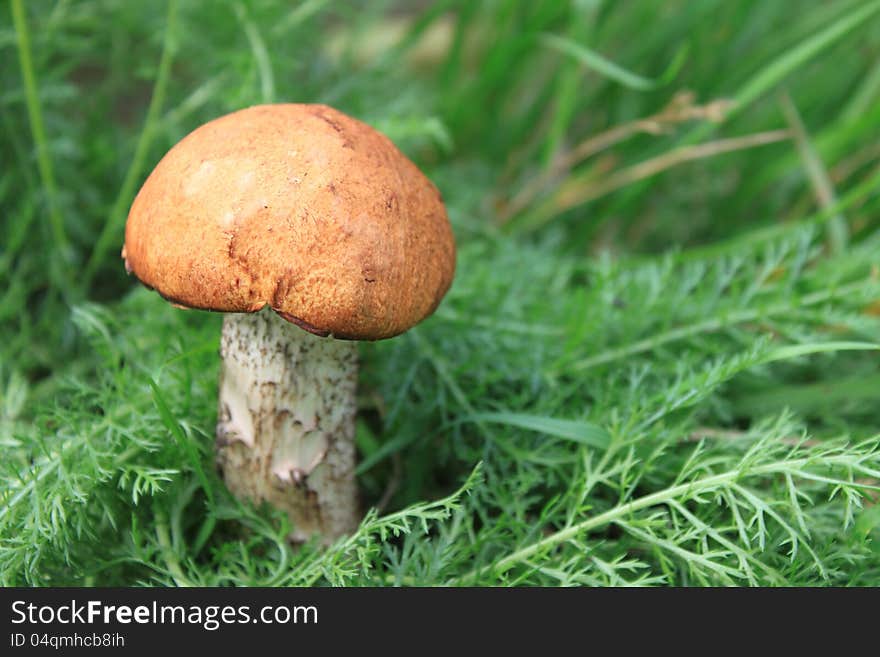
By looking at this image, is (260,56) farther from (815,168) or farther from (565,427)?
(815,168)

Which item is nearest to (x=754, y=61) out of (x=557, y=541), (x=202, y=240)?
(x=557, y=541)

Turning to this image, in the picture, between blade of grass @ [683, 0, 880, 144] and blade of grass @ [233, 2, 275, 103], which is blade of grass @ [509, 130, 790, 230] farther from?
blade of grass @ [233, 2, 275, 103]

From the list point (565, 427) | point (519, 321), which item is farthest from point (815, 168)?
point (565, 427)

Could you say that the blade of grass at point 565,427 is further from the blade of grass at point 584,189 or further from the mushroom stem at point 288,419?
the blade of grass at point 584,189

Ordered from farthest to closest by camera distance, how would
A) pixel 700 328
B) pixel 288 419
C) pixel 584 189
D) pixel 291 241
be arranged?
pixel 584 189 < pixel 700 328 < pixel 288 419 < pixel 291 241

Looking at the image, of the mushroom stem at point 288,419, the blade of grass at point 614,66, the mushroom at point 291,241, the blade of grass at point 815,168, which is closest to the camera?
the mushroom at point 291,241

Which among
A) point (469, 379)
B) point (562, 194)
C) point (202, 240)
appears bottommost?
point (469, 379)

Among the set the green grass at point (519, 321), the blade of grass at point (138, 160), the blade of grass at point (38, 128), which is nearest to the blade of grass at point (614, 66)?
the green grass at point (519, 321)
